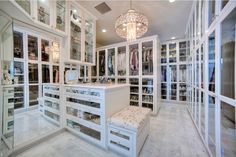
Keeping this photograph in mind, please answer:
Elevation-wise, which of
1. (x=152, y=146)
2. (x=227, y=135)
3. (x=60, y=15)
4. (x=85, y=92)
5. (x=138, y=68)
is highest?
(x=60, y=15)

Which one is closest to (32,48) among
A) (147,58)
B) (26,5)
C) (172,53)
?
(26,5)

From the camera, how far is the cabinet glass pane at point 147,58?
3689 mm

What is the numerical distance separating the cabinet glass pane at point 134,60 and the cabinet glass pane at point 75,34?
5.72 feet

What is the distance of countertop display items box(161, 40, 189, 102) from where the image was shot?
5230mm

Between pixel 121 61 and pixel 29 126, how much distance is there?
310 cm

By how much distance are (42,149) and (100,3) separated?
3.17 metres

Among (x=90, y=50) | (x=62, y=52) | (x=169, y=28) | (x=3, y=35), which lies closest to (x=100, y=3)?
(x=90, y=50)

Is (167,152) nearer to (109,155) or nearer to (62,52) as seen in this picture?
(109,155)

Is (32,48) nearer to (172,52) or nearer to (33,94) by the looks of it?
(33,94)

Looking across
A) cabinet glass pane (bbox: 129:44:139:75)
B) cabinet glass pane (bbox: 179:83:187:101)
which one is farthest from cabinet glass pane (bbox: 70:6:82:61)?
cabinet glass pane (bbox: 179:83:187:101)

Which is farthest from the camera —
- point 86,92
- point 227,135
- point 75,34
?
point 75,34

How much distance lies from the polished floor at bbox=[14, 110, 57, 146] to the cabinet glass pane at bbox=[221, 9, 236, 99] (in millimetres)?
3015

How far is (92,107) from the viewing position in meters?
2.04

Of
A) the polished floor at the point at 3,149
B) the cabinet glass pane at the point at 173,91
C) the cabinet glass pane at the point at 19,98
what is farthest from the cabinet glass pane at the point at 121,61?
the polished floor at the point at 3,149
